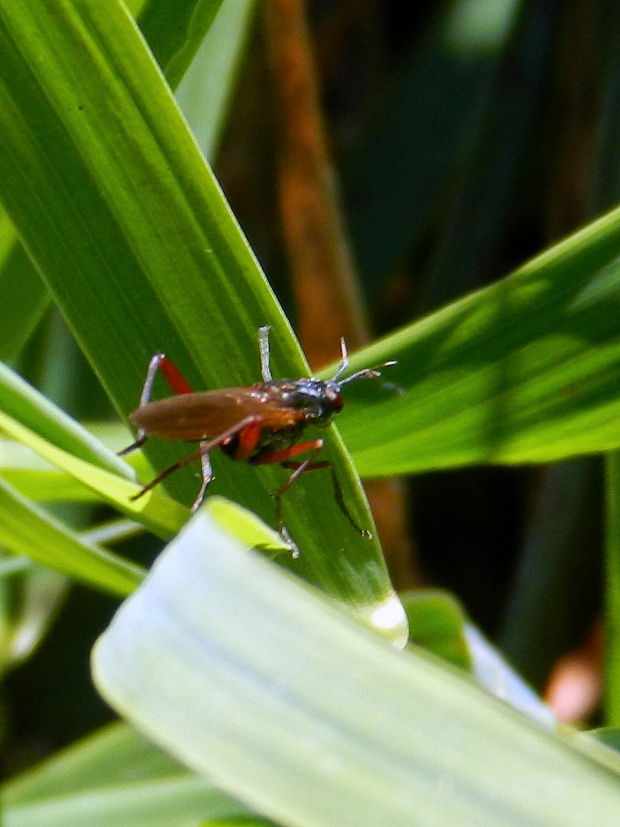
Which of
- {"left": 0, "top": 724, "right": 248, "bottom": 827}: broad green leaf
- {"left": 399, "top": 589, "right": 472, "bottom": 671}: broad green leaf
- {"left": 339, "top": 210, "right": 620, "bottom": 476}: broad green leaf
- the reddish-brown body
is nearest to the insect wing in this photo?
the reddish-brown body

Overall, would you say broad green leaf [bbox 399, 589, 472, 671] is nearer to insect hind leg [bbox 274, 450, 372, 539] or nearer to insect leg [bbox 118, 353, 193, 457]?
insect hind leg [bbox 274, 450, 372, 539]

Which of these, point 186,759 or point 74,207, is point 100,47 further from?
point 186,759

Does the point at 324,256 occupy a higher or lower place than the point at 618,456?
higher

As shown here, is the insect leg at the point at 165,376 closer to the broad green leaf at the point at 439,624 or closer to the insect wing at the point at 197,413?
the insect wing at the point at 197,413

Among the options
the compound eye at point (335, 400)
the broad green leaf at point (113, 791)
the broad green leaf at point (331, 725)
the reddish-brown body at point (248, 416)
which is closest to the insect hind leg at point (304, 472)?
the reddish-brown body at point (248, 416)

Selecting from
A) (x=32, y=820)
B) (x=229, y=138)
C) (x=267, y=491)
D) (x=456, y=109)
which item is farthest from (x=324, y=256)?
(x=32, y=820)

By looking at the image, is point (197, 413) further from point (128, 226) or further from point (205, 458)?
point (128, 226)

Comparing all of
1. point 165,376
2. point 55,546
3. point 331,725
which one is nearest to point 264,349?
point 165,376
